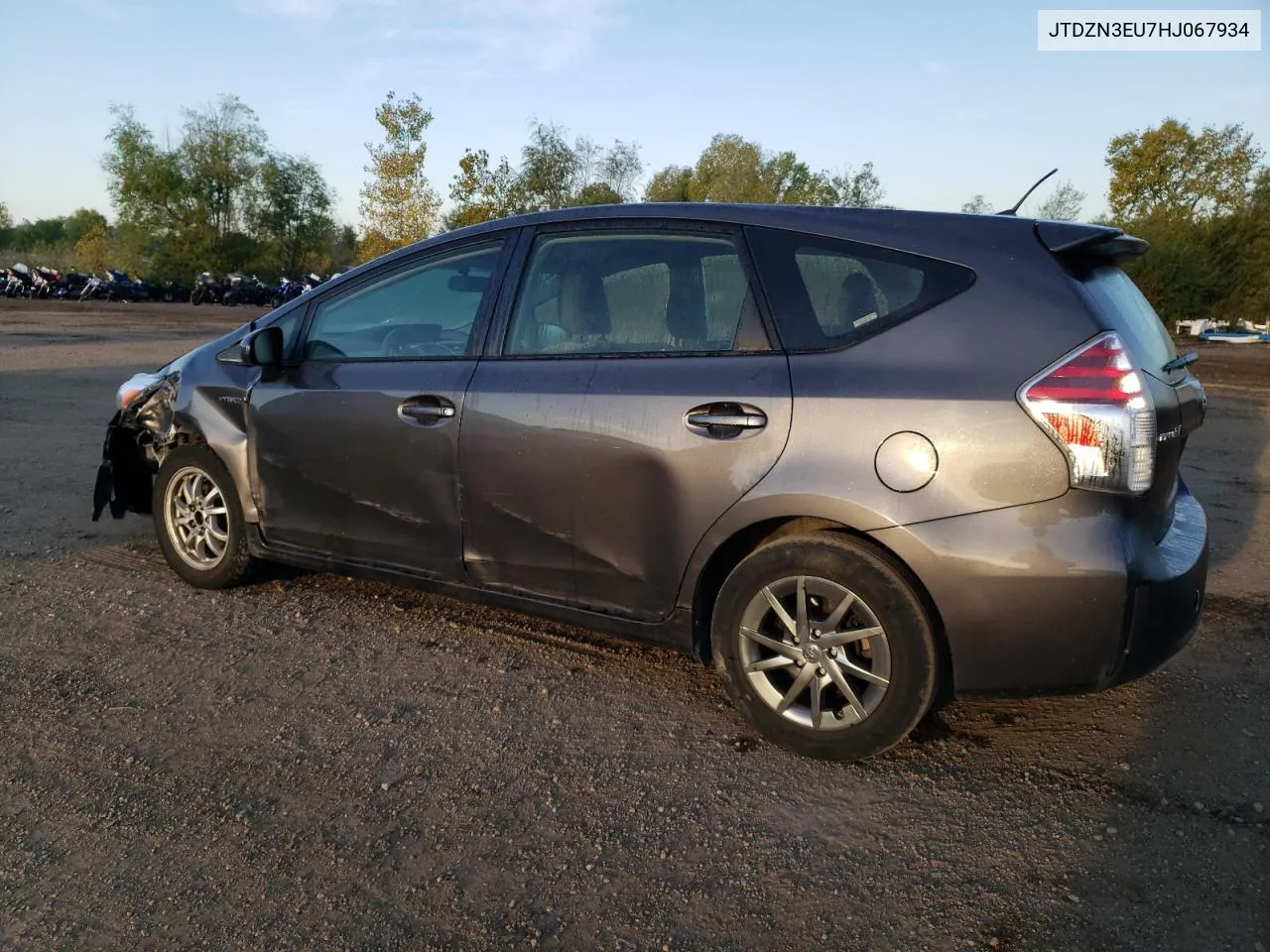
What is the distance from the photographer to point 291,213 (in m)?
63.1

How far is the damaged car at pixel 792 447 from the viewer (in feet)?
9.11

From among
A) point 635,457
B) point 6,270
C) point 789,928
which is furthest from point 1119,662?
point 6,270

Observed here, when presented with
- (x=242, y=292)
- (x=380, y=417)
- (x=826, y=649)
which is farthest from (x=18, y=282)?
(x=826, y=649)

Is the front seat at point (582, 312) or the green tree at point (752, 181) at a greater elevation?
the green tree at point (752, 181)

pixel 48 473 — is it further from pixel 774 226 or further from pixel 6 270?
pixel 6 270

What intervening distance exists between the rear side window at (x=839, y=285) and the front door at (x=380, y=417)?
48.0 inches

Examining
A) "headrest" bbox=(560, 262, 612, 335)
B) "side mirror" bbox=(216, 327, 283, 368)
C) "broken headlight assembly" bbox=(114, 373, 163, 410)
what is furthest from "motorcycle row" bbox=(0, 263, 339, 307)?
"headrest" bbox=(560, 262, 612, 335)

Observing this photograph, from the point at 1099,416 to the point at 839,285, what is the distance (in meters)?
0.89

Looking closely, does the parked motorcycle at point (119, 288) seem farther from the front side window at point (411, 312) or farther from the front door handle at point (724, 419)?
the front door handle at point (724, 419)

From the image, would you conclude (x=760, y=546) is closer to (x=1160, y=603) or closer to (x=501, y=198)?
(x=1160, y=603)

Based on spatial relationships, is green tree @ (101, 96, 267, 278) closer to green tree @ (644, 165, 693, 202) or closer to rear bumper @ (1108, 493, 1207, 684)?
green tree @ (644, 165, 693, 202)

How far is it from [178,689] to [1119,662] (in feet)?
10.5

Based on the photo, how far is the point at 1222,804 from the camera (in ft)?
9.50

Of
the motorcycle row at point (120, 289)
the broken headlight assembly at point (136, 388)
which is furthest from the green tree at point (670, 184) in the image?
the broken headlight assembly at point (136, 388)
